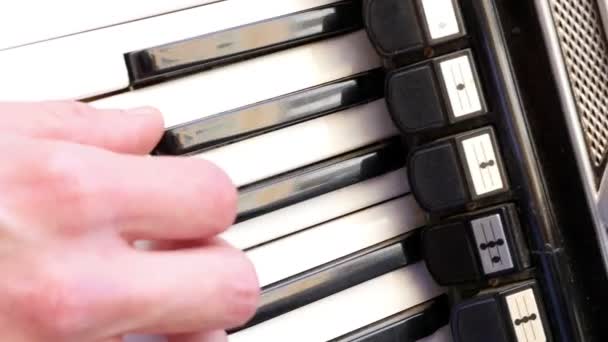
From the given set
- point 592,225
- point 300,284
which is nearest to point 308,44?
point 300,284

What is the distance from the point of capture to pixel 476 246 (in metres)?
0.81

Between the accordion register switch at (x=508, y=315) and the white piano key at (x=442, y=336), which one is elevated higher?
the accordion register switch at (x=508, y=315)

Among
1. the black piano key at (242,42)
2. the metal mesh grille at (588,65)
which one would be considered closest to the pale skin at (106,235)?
the black piano key at (242,42)

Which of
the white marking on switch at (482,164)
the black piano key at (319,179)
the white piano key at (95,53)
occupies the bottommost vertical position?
the white marking on switch at (482,164)

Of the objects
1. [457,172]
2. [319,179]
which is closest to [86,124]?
[319,179]

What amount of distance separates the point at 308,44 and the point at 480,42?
163mm

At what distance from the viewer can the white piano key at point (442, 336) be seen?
0.87 m

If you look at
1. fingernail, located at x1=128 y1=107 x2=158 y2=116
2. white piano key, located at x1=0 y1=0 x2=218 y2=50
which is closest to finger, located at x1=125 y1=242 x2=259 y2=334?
fingernail, located at x1=128 y1=107 x2=158 y2=116

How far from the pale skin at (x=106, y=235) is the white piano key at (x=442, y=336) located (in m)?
0.34

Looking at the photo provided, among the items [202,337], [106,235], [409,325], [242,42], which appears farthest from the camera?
[409,325]

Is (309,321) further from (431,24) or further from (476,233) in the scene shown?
(431,24)

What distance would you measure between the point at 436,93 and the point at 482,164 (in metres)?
0.08

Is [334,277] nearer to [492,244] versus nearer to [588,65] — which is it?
[492,244]

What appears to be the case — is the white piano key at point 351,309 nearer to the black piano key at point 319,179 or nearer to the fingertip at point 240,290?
the black piano key at point 319,179
